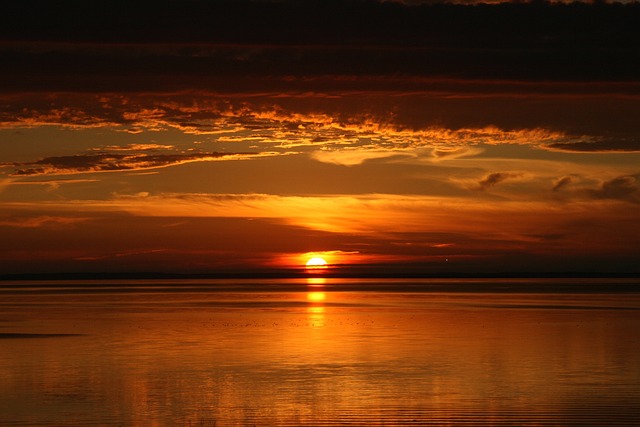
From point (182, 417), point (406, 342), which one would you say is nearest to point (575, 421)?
point (182, 417)

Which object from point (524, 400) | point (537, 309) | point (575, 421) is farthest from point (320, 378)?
point (537, 309)

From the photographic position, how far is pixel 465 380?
25.1m

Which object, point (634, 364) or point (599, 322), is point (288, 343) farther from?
point (599, 322)

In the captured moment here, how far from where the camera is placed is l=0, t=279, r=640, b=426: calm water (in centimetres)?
2011

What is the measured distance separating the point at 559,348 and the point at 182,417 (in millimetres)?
17312

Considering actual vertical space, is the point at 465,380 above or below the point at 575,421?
above

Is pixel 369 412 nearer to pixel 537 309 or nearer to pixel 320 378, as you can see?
pixel 320 378

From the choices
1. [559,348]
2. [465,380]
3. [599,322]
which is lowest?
[465,380]

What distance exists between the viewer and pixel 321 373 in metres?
26.5

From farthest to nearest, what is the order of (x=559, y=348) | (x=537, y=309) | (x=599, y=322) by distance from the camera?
(x=537, y=309) → (x=599, y=322) → (x=559, y=348)

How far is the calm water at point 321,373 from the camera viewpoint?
66.0 feet

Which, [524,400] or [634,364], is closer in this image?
[524,400]

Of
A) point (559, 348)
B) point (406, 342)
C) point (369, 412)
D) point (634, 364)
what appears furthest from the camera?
point (406, 342)

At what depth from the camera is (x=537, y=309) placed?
197 feet
